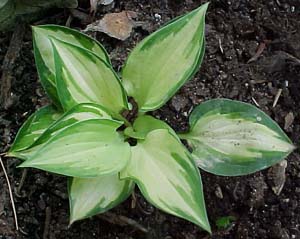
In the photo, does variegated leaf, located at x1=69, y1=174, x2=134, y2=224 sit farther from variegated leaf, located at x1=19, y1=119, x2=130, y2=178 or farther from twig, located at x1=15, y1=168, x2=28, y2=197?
twig, located at x1=15, y1=168, x2=28, y2=197

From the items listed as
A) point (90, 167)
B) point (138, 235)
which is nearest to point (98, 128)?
point (90, 167)

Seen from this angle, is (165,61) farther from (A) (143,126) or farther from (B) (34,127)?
(B) (34,127)

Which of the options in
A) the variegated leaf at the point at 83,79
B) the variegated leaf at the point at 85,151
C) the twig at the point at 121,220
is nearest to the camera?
the variegated leaf at the point at 85,151

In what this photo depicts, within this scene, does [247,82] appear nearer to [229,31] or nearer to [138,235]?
[229,31]

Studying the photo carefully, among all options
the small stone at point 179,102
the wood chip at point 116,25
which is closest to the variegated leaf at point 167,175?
the small stone at point 179,102

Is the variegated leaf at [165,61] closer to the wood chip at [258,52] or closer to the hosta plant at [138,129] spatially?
the hosta plant at [138,129]
